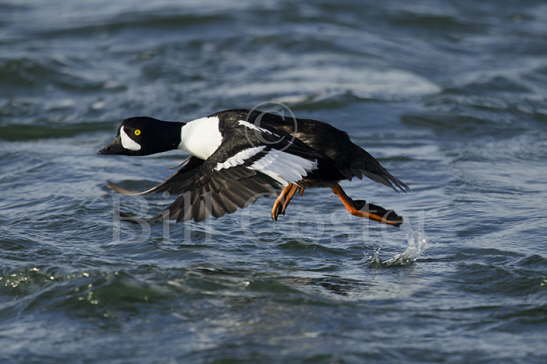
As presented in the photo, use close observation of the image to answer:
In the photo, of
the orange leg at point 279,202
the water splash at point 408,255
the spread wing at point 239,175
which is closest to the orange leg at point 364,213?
the water splash at point 408,255

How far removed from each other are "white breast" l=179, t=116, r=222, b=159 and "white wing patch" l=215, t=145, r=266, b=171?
1.50 feet

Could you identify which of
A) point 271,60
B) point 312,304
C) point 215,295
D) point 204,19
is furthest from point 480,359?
point 204,19

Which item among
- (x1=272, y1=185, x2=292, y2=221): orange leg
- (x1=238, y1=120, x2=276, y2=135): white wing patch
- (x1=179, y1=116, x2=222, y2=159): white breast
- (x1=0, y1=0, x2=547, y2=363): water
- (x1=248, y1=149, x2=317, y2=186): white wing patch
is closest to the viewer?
(x1=0, y1=0, x2=547, y2=363): water

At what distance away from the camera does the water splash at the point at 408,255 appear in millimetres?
6328

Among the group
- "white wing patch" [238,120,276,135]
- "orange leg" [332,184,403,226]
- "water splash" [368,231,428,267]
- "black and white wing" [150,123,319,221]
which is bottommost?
"water splash" [368,231,428,267]

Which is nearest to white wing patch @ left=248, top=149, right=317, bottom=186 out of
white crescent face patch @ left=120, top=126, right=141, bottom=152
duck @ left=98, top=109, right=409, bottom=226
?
duck @ left=98, top=109, right=409, bottom=226

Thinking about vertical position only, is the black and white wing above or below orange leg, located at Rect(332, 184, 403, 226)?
above

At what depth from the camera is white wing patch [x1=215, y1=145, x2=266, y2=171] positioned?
5.69m

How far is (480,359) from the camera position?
4637 millimetres

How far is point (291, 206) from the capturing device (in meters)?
7.87

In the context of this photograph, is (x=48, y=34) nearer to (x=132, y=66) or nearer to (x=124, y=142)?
(x=132, y=66)

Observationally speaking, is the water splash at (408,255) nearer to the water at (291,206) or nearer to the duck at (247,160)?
the water at (291,206)

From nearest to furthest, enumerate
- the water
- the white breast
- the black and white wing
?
the water, the black and white wing, the white breast

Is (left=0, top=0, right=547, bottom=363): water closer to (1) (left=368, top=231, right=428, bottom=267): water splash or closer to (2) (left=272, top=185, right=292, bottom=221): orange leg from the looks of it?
(1) (left=368, top=231, right=428, bottom=267): water splash
